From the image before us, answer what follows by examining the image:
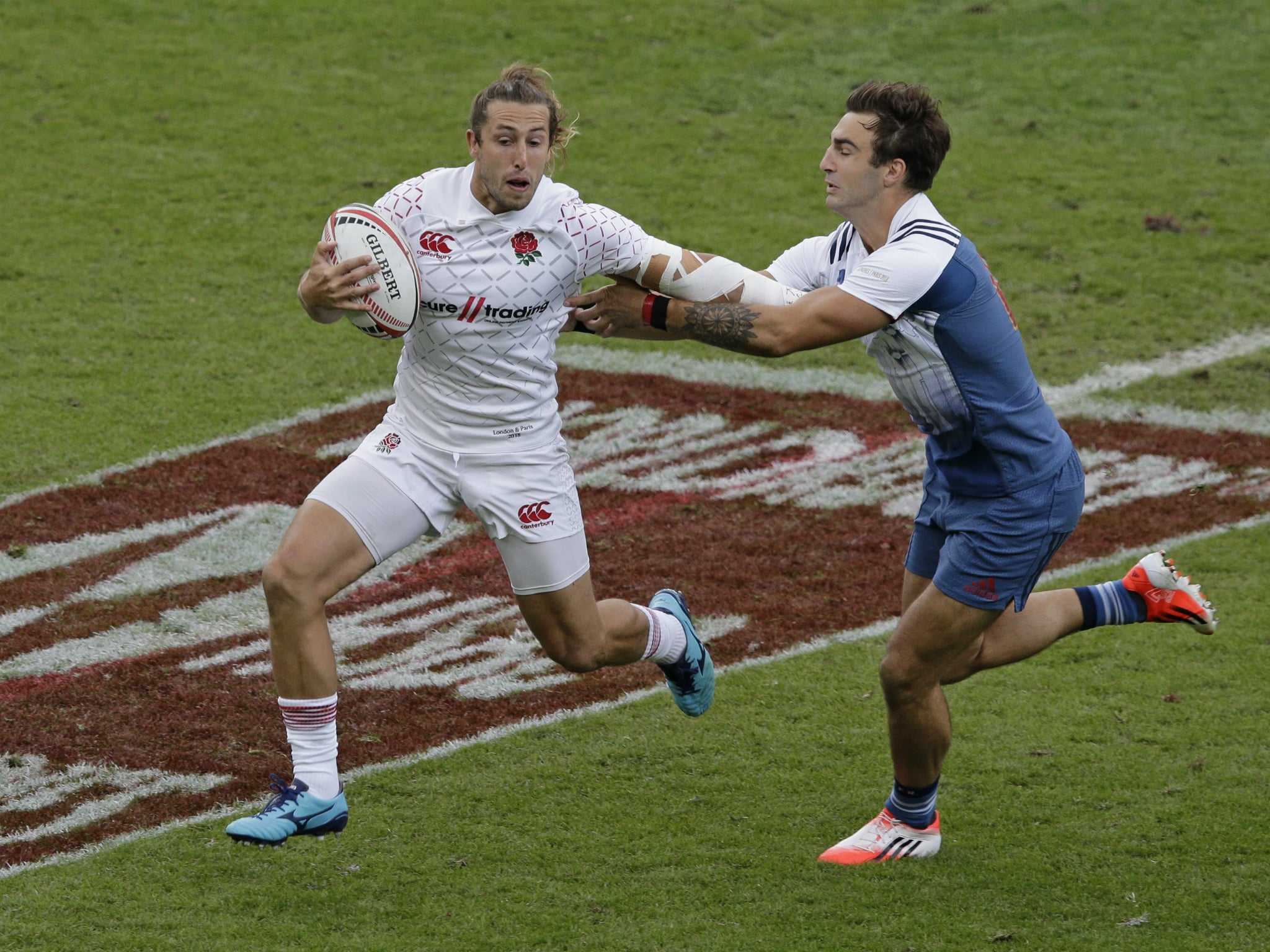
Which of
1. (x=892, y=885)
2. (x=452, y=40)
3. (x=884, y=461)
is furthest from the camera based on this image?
(x=452, y=40)

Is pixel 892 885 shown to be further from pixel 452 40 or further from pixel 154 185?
pixel 452 40

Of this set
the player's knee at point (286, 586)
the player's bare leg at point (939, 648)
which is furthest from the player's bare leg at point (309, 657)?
the player's bare leg at point (939, 648)

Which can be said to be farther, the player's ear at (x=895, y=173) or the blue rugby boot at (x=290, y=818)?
the player's ear at (x=895, y=173)

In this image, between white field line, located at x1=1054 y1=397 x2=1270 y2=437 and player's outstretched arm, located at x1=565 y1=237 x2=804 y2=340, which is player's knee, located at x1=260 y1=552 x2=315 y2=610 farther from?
→ white field line, located at x1=1054 y1=397 x2=1270 y2=437

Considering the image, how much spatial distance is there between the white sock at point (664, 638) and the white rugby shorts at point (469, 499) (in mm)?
489

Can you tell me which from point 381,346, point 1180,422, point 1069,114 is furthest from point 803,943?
point 1069,114

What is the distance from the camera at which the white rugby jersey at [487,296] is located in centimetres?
541

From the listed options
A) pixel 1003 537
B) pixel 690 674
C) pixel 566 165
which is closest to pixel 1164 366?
pixel 566 165

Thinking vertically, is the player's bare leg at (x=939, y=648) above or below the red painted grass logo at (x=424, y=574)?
above

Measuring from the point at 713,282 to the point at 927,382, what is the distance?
0.92 meters

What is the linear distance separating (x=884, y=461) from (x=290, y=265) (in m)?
5.31

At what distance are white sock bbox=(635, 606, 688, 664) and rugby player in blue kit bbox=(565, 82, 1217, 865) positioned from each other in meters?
1.03

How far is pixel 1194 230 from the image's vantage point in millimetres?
13656

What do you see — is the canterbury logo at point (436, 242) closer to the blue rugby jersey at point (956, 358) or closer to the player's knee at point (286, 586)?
the player's knee at point (286, 586)
